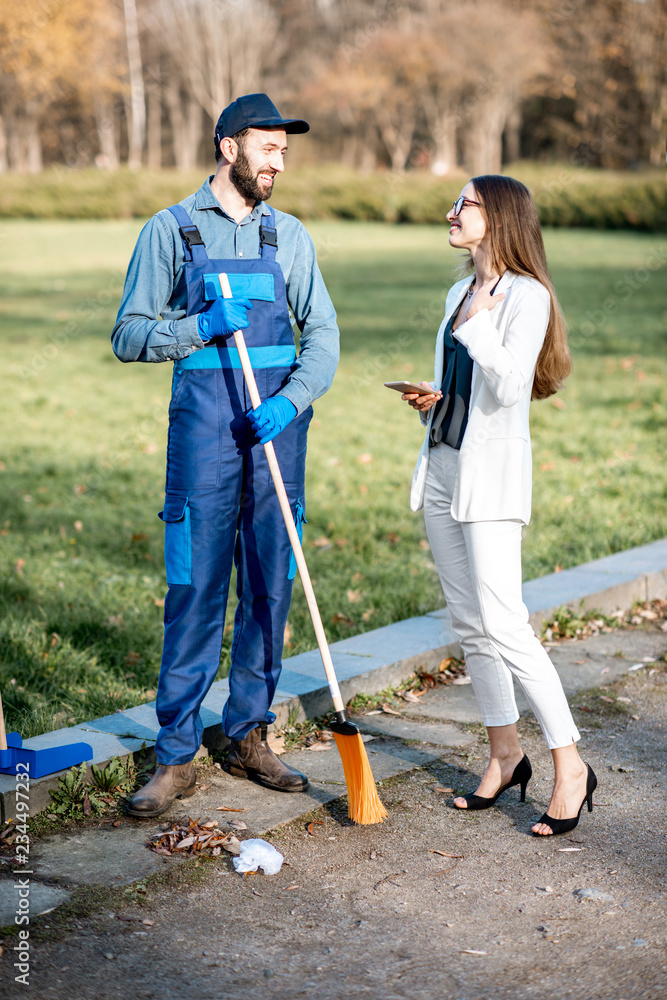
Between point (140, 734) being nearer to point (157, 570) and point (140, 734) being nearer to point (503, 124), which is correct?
point (157, 570)

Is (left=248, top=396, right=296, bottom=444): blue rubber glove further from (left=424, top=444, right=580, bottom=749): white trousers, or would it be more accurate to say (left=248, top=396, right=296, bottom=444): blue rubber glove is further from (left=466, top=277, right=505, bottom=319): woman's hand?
(left=466, top=277, right=505, bottom=319): woman's hand

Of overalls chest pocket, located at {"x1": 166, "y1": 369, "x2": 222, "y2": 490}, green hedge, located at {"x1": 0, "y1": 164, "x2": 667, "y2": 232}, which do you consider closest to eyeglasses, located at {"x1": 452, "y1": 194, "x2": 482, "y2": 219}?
overalls chest pocket, located at {"x1": 166, "y1": 369, "x2": 222, "y2": 490}

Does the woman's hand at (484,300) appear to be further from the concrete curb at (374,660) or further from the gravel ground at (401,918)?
the concrete curb at (374,660)

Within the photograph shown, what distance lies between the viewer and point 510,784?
3.88 metres

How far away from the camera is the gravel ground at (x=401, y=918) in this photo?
9.20 ft

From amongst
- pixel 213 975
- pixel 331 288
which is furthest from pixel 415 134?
pixel 213 975

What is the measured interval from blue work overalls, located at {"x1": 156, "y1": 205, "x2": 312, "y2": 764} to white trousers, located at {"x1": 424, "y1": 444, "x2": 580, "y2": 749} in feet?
1.70

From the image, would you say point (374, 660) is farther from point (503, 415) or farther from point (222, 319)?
point (222, 319)

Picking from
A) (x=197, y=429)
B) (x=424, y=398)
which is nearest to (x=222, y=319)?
(x=197, y=429)

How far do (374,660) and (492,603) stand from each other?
1527 mm

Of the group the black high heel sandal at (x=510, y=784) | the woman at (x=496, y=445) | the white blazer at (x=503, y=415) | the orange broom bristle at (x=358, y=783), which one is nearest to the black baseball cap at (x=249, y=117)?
the woman at (x=496, y=445)

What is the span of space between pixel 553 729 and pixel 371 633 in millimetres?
1890

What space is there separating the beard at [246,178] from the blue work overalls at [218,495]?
0.12 m

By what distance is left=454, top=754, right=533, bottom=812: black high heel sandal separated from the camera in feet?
12.6
